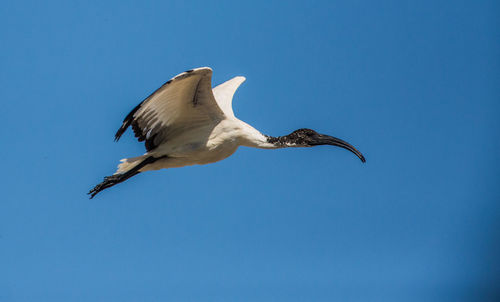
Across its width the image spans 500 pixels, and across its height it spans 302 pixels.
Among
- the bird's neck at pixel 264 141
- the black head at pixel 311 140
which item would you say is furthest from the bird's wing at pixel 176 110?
the black head at pixel 311 140

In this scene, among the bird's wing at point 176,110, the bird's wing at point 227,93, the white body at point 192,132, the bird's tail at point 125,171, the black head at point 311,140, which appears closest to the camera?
the bird's wing at point 176,110

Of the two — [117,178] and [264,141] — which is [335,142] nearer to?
[264,141]

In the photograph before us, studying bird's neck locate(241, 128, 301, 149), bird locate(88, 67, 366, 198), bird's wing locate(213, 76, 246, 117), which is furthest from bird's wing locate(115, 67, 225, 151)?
bird's wing locate(213, 76, 246, 117)

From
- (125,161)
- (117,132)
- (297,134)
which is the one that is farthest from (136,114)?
(297,134)

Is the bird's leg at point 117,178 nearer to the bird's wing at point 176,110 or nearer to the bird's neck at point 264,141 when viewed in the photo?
the bird's wing at point 176,110

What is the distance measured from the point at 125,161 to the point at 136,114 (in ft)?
3.49

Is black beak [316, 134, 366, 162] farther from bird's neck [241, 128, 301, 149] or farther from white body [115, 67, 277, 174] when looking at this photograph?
white body [115, 67, 277, 174]

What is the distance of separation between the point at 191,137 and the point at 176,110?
16.8 inches

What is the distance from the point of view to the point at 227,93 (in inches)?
401

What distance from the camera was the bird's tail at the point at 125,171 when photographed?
8.66 m

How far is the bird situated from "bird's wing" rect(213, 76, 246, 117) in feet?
1.87

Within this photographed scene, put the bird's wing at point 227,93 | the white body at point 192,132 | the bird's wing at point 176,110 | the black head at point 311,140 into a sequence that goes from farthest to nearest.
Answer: the bird's wing at point 227,93, the black head at point 311,140, the white body at point 192,132, the bird's wing at point 176,110

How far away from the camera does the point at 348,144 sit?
9031 mm

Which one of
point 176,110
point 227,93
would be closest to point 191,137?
point 176,110
